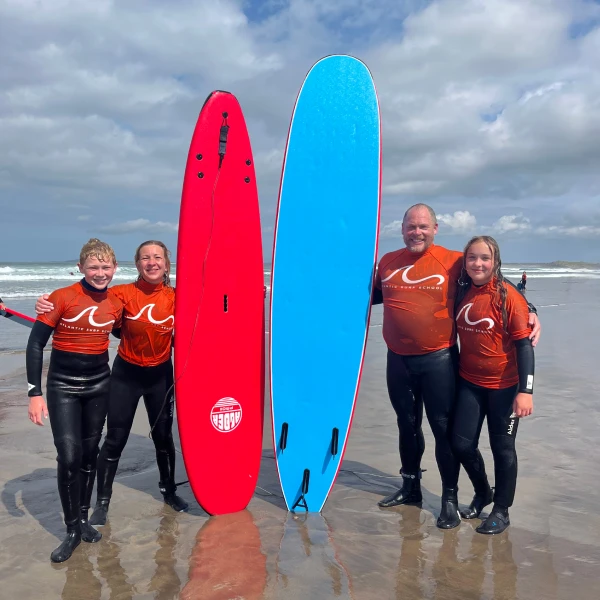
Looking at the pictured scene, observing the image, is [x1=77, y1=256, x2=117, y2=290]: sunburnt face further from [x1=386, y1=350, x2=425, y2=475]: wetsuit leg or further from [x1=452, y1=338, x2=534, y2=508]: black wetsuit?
[x1=452, y1=338, x2=534, y2=508]: black wetsuit

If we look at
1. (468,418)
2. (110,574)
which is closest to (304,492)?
(468,418)

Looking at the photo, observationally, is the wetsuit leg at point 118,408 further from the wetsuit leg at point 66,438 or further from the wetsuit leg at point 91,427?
the wetsuit leg at point 66,438

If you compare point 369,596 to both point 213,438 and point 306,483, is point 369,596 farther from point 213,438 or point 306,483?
point 213,438

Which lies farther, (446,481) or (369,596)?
(446,481)

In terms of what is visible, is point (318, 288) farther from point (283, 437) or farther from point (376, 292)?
point (283, 437)

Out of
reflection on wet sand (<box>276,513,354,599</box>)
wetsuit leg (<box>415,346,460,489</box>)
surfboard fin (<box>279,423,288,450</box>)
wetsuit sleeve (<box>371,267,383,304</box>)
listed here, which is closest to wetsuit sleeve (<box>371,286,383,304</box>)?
wetsuit sleeve (<box>371,267,383,304</box>)

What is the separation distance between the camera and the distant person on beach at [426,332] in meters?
2.94

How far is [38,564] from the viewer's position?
253cm

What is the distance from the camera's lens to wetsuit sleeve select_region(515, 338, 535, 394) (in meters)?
2.67

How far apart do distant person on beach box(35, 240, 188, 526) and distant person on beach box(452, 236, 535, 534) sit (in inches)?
61.9

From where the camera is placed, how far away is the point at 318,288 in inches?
134

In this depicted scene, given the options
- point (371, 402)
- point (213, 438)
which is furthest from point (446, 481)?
point (371, 402)

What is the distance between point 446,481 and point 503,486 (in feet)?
0.95

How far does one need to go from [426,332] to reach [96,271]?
170cm
